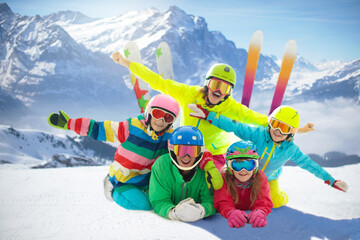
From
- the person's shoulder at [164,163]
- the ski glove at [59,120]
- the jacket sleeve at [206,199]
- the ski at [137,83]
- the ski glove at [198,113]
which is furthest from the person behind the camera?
the ski at [137,83]

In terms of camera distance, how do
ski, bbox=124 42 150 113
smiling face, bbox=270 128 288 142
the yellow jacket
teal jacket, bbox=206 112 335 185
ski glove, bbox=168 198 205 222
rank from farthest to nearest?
ski, bbox=124 42 150 113, the yellow jacket, teal jacket, bbox=206 112 335 185, smiling face, bbox=270 128 288 142, ski glove, bbox=168 198 205 222

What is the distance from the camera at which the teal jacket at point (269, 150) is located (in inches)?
125

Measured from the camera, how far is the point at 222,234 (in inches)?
80.3

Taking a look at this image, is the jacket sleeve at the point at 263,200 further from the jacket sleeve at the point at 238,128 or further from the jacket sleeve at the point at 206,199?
the jacket sleeve at the point at 238,128

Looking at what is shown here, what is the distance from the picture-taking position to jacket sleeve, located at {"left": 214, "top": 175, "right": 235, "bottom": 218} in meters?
2.29

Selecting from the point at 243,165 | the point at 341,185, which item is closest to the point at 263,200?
the point at 243,165

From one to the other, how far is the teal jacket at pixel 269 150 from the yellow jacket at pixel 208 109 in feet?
1.42

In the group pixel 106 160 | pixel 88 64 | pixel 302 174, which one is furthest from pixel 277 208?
pixel 88 64

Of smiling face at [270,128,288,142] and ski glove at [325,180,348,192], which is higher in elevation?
smiling face at [270,128,288,142]

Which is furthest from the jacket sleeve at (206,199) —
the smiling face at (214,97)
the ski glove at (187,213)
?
the smiling face at (214,97)

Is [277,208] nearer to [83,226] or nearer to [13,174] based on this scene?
[83,226]

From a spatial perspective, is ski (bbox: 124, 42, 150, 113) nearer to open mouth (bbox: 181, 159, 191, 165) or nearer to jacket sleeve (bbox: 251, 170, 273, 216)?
open mouth (bbox: 181, 159, 191, 165)

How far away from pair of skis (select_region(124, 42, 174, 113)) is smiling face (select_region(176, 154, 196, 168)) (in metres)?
3.65

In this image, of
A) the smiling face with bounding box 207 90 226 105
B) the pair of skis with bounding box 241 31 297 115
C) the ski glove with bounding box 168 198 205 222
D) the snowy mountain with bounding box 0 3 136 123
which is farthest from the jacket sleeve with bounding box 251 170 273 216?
the snowy mountain with bounding box 0 3 136 123
